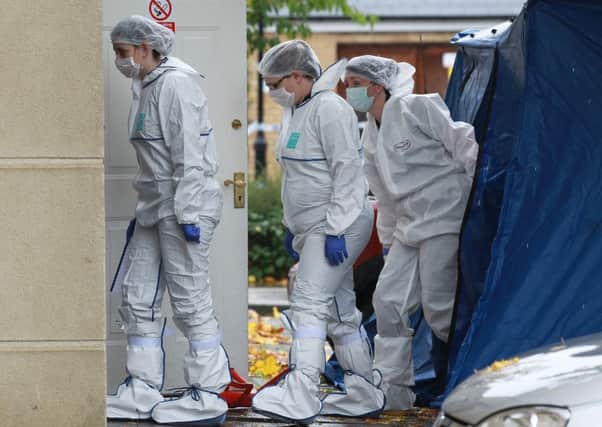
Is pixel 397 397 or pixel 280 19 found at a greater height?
pixel 280 19

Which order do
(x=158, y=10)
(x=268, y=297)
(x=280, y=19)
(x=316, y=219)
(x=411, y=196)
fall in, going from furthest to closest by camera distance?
(x=280, y=19), (x=268, y=297), (x=158, y=10), (x=411, y=196), (x=316, y=219)

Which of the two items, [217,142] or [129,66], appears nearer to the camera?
[129,66]

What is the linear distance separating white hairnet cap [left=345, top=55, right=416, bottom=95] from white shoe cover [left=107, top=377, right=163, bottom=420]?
86.7 inches

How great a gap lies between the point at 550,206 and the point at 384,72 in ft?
4.55

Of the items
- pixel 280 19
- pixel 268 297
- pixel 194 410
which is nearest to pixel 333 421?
pixel 194 410

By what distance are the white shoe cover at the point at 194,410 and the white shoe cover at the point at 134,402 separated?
0.20 feet

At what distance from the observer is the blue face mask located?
316 inches

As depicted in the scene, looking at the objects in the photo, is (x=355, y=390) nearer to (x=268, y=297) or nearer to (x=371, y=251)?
(x=371, y=251)

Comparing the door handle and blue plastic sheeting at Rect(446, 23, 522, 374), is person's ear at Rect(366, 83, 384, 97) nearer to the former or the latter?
blue plastic sheeting at Rect(446, 23, 522, 374)

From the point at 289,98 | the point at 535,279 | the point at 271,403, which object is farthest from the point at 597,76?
the point at 271,403

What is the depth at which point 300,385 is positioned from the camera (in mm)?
7293

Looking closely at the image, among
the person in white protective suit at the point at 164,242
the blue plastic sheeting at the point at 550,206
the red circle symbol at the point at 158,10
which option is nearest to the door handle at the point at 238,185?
the person in white protective suit at the point at 164,242

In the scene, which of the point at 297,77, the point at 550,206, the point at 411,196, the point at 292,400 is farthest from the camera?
the point at 411,196

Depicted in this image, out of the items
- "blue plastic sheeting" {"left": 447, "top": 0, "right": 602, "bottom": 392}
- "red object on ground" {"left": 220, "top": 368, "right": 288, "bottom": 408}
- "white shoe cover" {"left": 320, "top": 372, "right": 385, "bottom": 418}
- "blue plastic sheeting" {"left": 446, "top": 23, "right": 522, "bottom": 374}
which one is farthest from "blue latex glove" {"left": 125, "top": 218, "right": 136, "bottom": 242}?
"blue plastic sheeting" {"left": 447, "top": 0, "right": 602, "bottom": 392}
